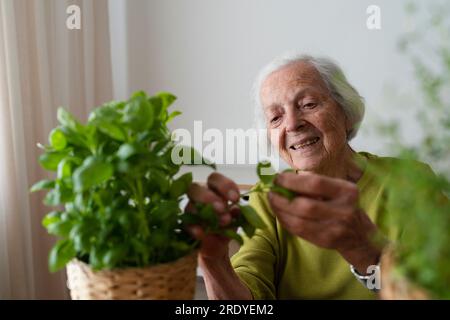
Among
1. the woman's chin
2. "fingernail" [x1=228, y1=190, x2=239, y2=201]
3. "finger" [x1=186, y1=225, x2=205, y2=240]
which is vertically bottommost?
the woman's chin

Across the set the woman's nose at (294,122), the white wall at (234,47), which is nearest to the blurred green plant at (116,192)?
the woman's nose at (294,122)

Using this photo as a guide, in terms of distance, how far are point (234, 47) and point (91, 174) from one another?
2.25 metres

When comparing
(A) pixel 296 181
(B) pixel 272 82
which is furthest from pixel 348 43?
(A) pixel 296 181

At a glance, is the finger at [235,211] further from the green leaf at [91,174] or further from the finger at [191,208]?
the green leaf at [91,174]

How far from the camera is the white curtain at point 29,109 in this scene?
2.10 m

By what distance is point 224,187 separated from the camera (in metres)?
0.73

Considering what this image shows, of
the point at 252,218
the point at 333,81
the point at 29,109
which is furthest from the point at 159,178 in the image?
the point at 29,109

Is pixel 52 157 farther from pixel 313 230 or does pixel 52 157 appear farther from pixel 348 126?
pixel 348 126

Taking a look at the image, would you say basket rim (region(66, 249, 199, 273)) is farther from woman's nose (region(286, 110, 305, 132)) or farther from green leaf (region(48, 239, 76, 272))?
woman's nose (region(286, 110, 305, 132))

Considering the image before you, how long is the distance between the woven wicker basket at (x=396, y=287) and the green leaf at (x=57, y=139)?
42cm

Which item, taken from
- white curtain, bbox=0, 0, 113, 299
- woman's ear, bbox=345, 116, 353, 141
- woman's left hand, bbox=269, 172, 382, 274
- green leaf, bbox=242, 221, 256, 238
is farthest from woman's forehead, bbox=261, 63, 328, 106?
white curtain, bbox=0, 0, 113, 299

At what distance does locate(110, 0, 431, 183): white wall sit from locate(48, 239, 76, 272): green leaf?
1.78 metres

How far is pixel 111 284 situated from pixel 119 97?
2442mm

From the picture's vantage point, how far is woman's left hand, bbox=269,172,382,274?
0.74m
